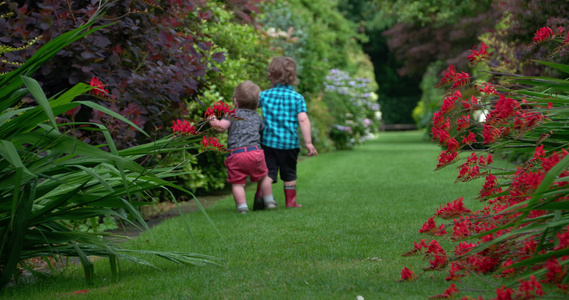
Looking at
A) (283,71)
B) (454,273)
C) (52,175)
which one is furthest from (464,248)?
(283,71)

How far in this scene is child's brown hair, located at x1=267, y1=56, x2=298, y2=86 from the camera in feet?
22.0

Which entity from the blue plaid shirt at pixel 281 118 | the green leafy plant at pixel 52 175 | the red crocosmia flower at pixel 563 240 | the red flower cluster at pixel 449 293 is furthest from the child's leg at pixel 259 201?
the red crocosmia flower at pixel 563 240

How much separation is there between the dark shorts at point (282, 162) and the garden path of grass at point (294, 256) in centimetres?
33

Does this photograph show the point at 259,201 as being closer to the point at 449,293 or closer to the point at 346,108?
the point at 449,293

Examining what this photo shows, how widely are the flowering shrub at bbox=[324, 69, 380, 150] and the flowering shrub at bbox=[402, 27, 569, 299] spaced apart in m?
15.0

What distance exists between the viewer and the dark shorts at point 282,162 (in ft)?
21.7

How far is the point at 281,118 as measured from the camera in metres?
6.60

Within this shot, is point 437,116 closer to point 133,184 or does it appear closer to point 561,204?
point 561,204

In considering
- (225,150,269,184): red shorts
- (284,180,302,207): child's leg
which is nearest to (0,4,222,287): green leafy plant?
(225,150,269,184): red shorts

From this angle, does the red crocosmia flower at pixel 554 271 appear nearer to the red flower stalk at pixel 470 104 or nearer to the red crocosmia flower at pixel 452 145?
the red crocosmia flower at pixel 452 145

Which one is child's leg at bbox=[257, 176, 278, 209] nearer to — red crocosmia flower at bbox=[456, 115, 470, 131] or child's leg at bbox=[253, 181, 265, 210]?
child's leg at bbox=[253, 181, 265, 210]

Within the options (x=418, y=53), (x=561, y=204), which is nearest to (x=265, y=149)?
(x=561, y=204)

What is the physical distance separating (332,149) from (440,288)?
51.6ft

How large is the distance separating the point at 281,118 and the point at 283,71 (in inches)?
18.9
